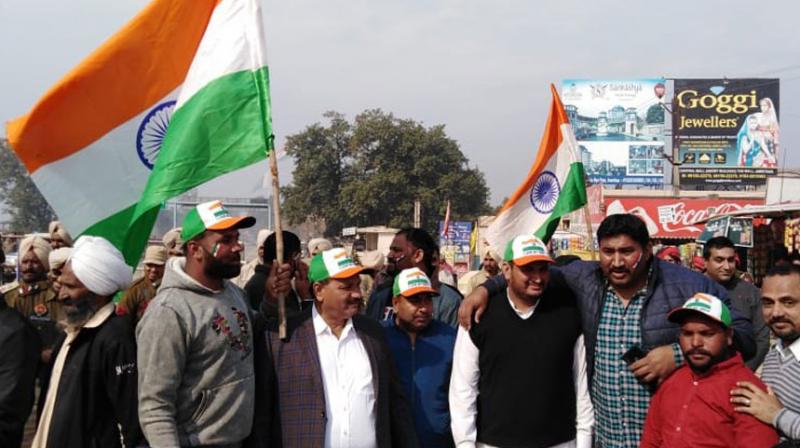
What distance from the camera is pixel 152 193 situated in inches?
168

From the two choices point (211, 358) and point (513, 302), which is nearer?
point (211, 358)

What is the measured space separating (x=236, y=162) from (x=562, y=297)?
186cm

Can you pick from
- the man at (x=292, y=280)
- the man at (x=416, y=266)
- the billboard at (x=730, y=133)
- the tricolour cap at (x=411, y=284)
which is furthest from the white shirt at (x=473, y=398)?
the billboard at (x=730, y=133)

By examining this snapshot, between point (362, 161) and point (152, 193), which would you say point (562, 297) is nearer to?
point (152, 193)

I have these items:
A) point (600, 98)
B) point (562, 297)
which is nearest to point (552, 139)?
point (562, 297)

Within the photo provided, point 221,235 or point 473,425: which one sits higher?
point 221,235

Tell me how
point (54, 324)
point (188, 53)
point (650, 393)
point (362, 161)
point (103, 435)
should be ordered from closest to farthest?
point (103, 435) < point (650, 393) < point (188, 53) < point (54, 324) < point (362, 161)

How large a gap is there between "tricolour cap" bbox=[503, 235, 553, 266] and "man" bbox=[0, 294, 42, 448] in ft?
7.45

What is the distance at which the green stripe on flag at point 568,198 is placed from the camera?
7.23 m

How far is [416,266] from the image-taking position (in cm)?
571

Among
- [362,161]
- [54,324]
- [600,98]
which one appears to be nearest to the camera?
[54,324]

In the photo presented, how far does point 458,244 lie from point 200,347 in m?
29.8

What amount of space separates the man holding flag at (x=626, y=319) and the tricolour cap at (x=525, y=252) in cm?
27

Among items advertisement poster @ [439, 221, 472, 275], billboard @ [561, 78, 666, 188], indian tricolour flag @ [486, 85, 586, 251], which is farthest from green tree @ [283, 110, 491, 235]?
indian tricolour flag @ [486, 85, 586, 251]
